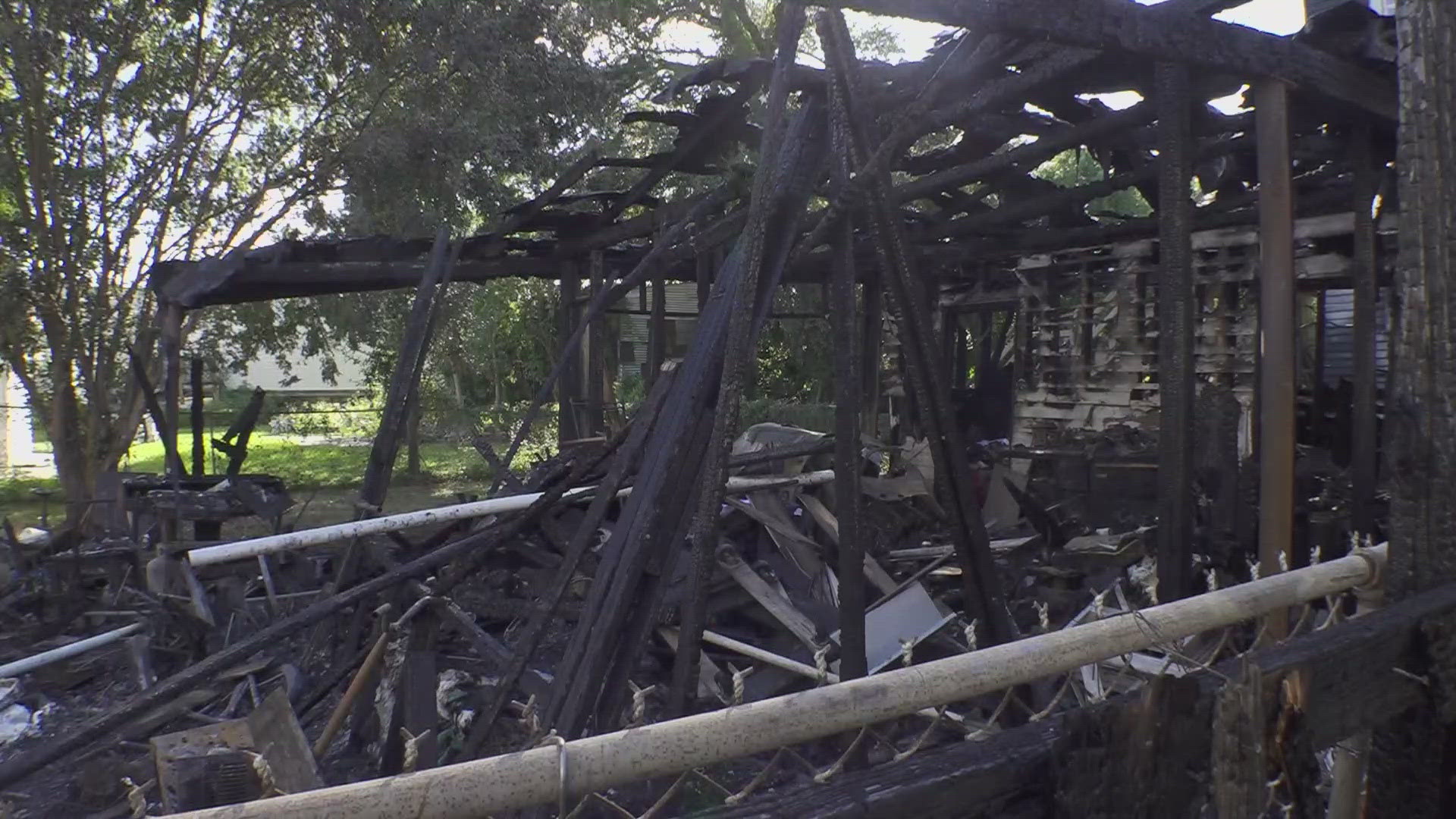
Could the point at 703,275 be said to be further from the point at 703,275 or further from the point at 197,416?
the point at 197,416

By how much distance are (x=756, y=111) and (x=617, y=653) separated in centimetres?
1579

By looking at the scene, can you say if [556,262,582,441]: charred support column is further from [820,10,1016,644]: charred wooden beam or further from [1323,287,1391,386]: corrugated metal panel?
[1323,287,1391,386]: corrugated metal panel

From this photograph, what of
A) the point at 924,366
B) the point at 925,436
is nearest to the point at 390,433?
the point at 925,436

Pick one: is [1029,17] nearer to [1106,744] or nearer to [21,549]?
[1106,744]

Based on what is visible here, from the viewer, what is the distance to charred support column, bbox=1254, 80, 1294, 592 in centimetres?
Answer: 404

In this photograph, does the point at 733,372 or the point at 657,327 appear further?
the point at 657,327

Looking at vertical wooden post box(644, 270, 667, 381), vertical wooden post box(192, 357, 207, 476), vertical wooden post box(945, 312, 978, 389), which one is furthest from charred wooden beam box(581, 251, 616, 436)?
vertical wooden post box(945, 312, 978, 389)

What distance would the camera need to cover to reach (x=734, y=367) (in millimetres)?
2709

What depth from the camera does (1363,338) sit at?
508cm

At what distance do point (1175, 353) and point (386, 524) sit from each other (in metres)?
3.60

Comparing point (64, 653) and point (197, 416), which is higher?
point (197, 416)

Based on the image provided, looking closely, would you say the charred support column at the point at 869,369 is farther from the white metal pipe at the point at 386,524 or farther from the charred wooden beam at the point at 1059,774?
the charred wooden beam at the point at 1059,774

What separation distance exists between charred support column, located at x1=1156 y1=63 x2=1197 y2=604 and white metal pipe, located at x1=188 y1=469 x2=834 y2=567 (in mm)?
2002

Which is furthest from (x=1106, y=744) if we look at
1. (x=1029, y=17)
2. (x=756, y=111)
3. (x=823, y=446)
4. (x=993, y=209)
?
(x=756, y=111)
